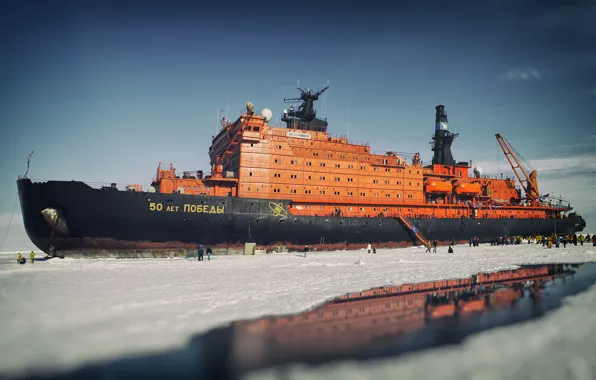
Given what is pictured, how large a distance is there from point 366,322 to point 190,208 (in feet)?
61.5

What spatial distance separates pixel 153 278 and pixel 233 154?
55.8 ft

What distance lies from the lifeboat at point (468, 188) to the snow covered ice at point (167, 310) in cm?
2234

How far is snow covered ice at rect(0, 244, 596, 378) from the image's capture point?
589cm

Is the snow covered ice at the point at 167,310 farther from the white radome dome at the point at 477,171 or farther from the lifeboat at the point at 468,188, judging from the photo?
the white radome dome at the point at 477,171

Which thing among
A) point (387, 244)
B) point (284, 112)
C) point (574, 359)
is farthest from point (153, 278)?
point (284, 112)

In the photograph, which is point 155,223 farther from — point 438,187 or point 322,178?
point 438,187

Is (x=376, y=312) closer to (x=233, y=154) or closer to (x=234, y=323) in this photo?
Answer: (x=234, y=323)

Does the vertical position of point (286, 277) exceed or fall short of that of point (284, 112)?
it falls short

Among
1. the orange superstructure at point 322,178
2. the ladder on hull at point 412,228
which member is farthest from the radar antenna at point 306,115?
the ladder on hull at point 412,228

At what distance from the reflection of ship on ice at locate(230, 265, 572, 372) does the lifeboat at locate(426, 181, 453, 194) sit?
74.9 ft

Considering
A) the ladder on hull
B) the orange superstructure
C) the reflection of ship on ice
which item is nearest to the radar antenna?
the orange superstructure

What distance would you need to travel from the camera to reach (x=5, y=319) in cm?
808

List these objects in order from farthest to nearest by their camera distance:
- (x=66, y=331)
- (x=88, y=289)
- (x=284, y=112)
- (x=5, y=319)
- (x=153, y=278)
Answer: (x=284, y=112) < (x=153, y=278) < (x=88, y=289) < (x=5, y=319) < (x=66, y=331)

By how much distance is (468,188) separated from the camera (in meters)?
35.8
